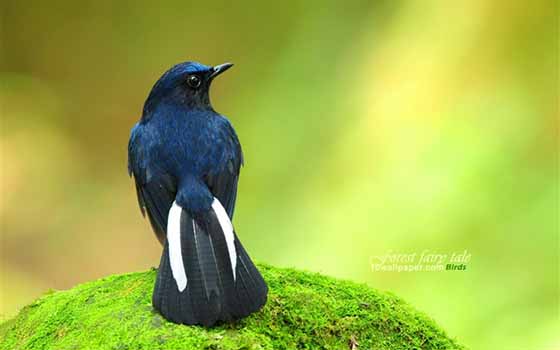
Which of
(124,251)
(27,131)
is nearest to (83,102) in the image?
(27,131)

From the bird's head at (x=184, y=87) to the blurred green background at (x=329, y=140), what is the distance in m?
3.27

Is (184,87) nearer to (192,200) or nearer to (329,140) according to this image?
(192,200)

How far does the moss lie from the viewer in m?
2.73

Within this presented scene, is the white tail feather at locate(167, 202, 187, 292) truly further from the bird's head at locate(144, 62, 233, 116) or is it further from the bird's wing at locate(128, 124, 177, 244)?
the bird's head at locate(144, 62, 233, 116)

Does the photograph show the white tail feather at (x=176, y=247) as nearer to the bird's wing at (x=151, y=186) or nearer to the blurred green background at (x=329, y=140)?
the bird's wing at (x=151, y=186)

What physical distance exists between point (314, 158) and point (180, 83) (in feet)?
12.5

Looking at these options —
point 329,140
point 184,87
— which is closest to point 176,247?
point 184,87

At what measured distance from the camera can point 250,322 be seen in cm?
295

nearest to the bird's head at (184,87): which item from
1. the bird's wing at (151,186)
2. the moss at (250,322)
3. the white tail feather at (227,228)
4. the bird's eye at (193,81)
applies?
the bird's eye at (193,81)

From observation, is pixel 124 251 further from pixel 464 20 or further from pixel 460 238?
pixel 464 20

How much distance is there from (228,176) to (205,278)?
37.0 inches

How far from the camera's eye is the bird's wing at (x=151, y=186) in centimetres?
363

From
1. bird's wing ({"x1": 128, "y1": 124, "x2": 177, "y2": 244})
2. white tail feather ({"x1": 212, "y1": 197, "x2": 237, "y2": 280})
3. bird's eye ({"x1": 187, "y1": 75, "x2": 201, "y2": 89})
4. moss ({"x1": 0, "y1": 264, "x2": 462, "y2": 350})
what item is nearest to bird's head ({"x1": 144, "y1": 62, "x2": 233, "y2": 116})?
bird's eye ({"x1": 187, "y1": 75, "x2": 201, "y2": 89})

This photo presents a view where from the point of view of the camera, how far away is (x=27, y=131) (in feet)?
27.2
